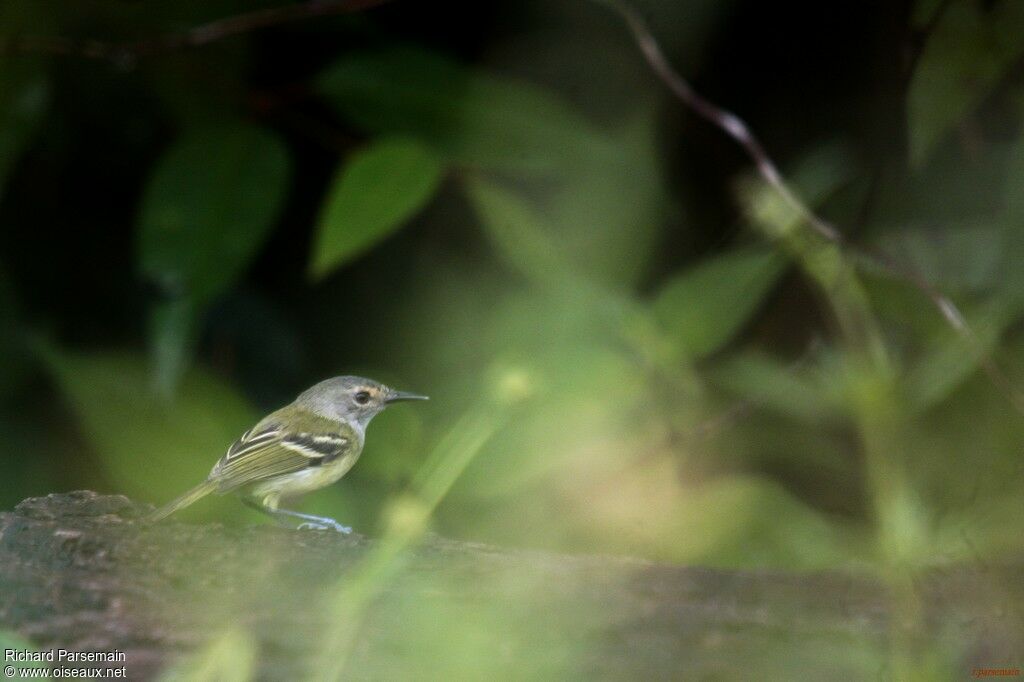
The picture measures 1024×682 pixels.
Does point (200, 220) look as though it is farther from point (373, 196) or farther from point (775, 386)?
point (775, 386)

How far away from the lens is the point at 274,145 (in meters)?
2.38

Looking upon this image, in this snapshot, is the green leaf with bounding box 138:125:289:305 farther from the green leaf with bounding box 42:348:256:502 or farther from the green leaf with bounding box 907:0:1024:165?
the green leaf with bounding box 907:0:1024:165

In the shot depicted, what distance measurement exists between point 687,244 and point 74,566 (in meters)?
1.89

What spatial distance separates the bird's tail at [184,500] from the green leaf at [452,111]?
3.52 ft

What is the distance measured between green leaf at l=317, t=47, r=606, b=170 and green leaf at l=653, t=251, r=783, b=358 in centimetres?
43

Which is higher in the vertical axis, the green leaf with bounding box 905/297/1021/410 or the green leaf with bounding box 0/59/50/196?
the green leaf with bounding box 0/59/50/196

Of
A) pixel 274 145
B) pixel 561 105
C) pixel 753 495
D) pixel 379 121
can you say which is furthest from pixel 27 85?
pixel 753 495

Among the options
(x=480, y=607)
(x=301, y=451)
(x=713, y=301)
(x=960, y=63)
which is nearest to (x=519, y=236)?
(x=713, y=301)

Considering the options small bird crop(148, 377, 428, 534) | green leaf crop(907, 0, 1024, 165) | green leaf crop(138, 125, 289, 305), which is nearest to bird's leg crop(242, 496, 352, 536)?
small bird crop(148, 377, 428, 534)

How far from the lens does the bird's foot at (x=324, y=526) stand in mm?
1517

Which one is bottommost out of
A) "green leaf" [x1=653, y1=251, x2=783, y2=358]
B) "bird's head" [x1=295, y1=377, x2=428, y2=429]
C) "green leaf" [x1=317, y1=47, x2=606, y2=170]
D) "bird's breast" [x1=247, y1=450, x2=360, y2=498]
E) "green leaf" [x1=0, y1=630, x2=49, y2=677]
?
"green leaf" [x1=0, y1=630, x2=49, y2=677]

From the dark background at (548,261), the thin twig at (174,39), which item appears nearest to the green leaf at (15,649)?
the dark background at (548,261)

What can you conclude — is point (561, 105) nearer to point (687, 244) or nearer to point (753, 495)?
point (687, 244)

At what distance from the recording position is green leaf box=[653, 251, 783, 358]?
2240mm
